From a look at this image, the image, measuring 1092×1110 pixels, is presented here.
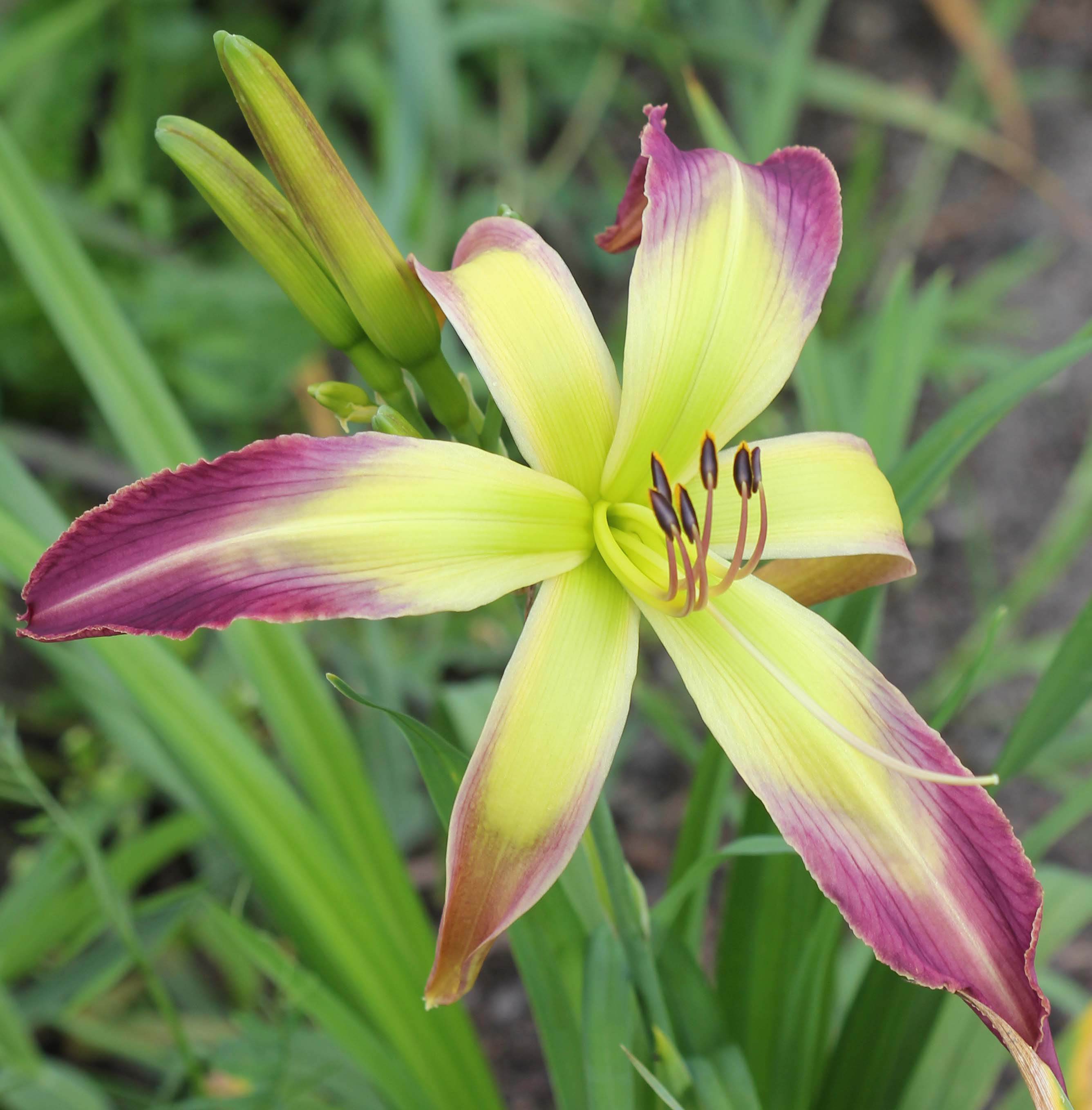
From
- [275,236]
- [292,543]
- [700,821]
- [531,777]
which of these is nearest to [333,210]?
[275,236]

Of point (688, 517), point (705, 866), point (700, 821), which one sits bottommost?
point (700, 821)

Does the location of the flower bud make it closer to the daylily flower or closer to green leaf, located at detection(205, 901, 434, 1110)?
the daylily flower

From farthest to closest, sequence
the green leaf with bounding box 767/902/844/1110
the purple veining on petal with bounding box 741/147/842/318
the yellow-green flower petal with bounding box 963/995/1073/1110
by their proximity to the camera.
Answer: the green leaf with bounding box 767/902/844/1110 < the purple veining on petal with bounding box 741/147/842/318 < the yellow-green flower petal with bounding box 963/995/1073/1110

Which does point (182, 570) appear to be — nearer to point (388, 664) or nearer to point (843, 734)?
point (843, 734)

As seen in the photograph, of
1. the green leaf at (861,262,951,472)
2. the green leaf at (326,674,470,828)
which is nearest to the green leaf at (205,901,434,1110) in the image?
the green leaf at (326,674,470,828)

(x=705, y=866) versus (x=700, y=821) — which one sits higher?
(x=705, y=866)

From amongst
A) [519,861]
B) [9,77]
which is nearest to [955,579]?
[519,861]

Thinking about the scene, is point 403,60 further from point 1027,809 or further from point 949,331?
point 1027,809

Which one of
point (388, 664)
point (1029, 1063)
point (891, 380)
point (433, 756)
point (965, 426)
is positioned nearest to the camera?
point (1029, 1063)
